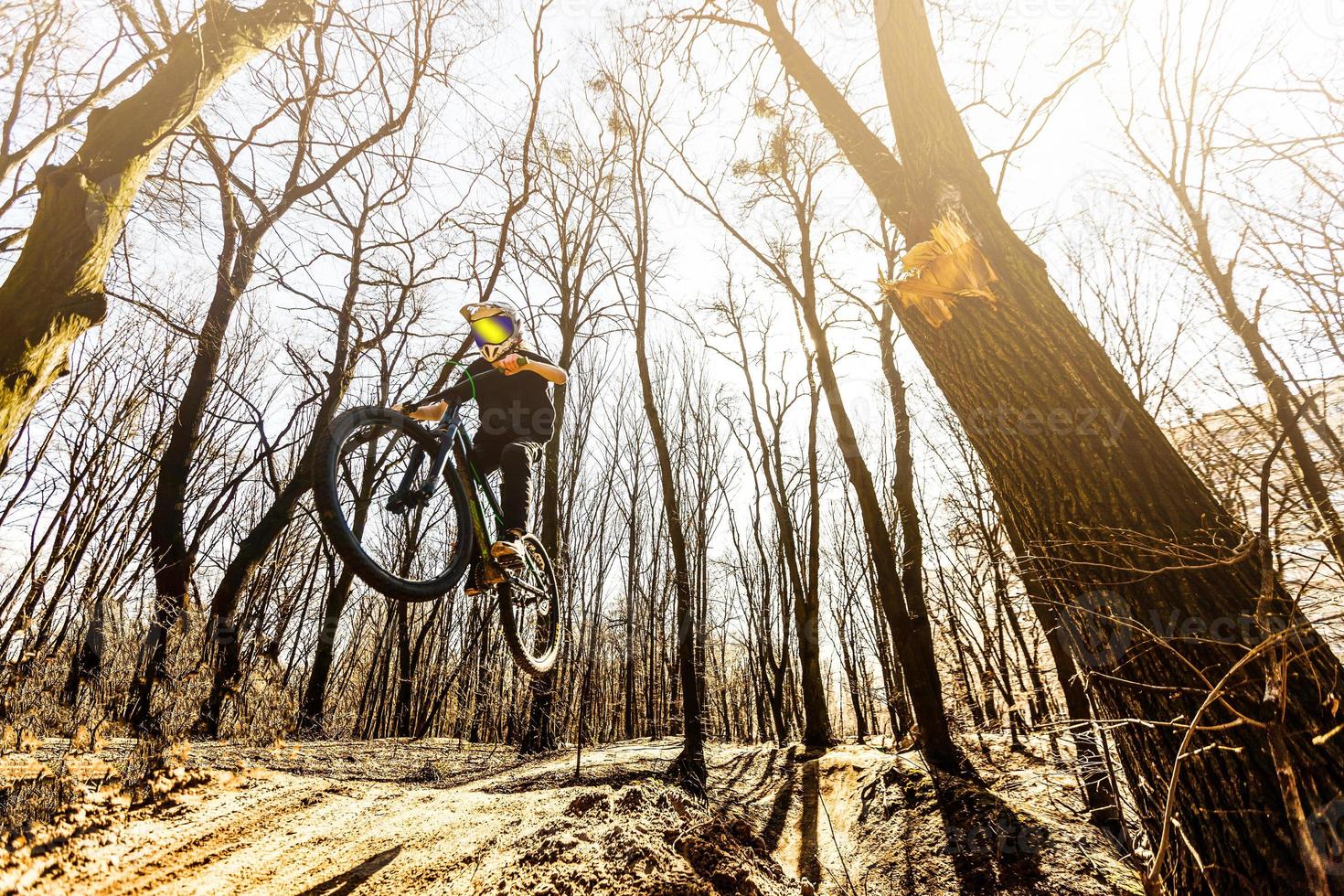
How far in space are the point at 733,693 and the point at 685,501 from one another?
38.7 ft

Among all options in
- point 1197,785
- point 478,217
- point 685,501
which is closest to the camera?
point 1197,785

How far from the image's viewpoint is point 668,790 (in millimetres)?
5203

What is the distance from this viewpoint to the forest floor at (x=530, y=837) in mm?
3094

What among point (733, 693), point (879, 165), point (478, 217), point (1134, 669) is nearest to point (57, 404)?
point (478, 217)

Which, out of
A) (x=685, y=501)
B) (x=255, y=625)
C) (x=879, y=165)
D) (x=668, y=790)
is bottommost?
Result: (x=668, y=790)

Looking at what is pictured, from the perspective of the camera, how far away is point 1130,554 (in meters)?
1.84

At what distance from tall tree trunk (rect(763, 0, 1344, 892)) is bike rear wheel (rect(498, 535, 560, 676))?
125 inches

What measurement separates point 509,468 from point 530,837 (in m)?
2.55

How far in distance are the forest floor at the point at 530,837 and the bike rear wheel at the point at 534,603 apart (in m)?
1.17

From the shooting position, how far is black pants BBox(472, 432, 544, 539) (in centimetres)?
414

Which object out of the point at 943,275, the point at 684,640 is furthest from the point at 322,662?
the point at 943,275

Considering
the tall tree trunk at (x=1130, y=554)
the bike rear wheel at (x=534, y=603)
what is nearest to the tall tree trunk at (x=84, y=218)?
the bike rear wheel at (x=534, y=603)

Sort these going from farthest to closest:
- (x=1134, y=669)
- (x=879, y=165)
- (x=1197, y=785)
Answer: (x=879, y=165) < (x=1134, y=669) < (x=1197, y=785)

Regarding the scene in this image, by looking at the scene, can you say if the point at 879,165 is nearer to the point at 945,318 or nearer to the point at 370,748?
the point at 945,318
